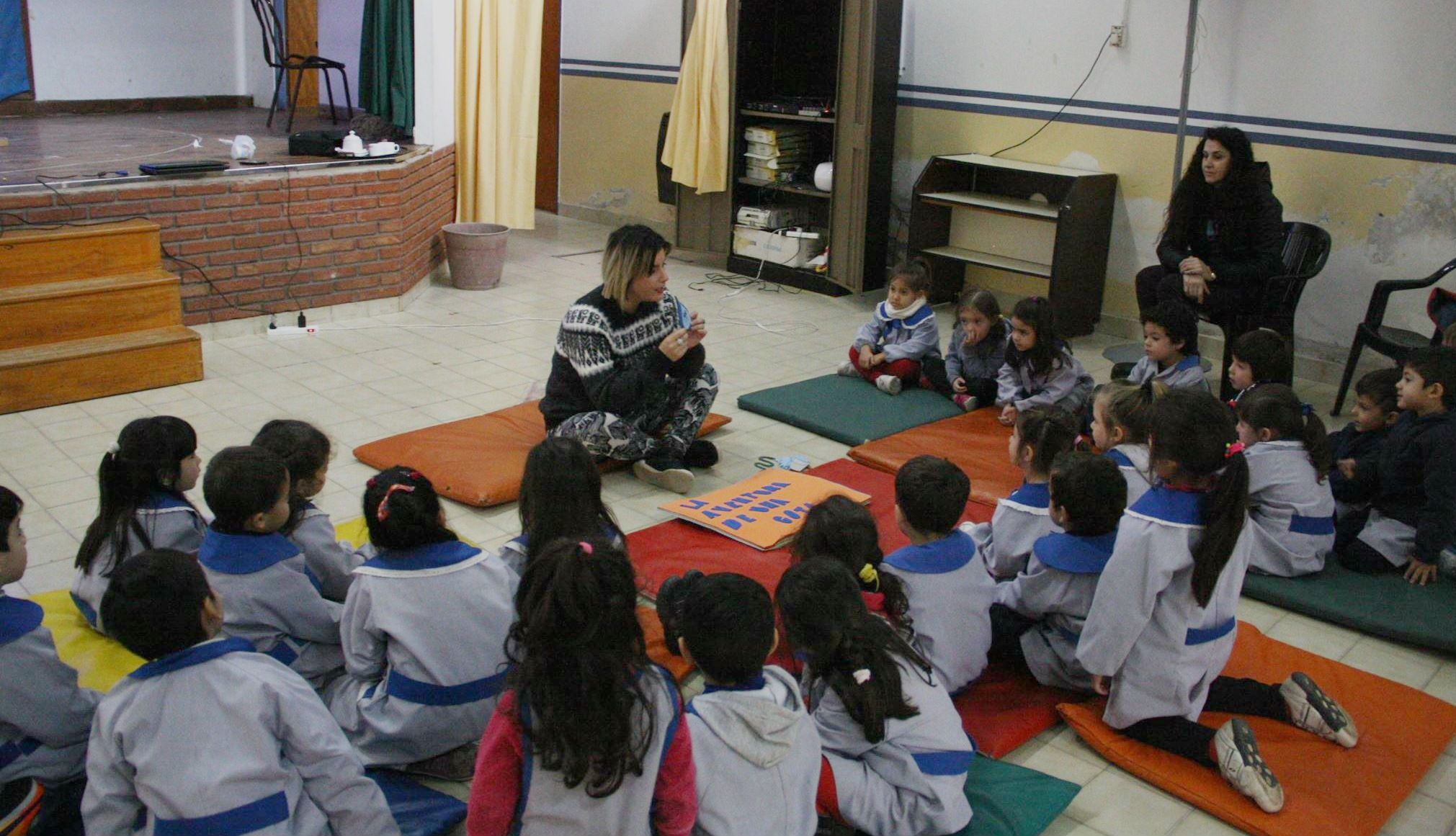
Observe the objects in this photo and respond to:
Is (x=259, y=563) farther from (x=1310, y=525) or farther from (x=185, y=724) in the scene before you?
(x=1310, y=525)

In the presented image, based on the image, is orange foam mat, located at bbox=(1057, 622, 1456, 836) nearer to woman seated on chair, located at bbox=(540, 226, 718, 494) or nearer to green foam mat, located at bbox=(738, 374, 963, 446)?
woman seated on chair, located at bbox=(540, 226, 718, 494)

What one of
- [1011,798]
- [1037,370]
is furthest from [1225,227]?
[1011,798]

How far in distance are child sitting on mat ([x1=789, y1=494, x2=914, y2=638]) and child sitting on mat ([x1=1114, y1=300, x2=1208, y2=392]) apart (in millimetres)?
2286

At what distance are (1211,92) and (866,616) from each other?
4709 mm

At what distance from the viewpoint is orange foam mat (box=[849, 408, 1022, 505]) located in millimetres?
4273

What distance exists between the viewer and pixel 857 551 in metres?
2.69

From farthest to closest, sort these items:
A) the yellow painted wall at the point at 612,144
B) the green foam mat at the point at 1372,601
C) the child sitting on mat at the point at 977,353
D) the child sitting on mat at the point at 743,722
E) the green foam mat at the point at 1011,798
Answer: the yellow painted wall at the point at 612,144 → the child sitting on mat at the point at 977,353 → the green foam mat at the point at 1372,601 → the green foam mat at the point at 1011,798 → the child sitting on mat at the point at 743,722

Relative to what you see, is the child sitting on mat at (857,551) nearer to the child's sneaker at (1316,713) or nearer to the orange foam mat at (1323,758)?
the orange foam mat at (1323,758)

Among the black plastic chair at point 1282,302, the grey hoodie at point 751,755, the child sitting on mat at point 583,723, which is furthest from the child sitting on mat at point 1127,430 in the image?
the child sitting on mat at point 583,723

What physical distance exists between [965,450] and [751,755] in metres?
2.76

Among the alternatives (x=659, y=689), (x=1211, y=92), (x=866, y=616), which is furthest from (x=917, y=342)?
(x=659, y=689)

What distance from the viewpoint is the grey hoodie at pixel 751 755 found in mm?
2012

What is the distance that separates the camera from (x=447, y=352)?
5.79m

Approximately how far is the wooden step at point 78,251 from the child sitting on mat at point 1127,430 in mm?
4003
